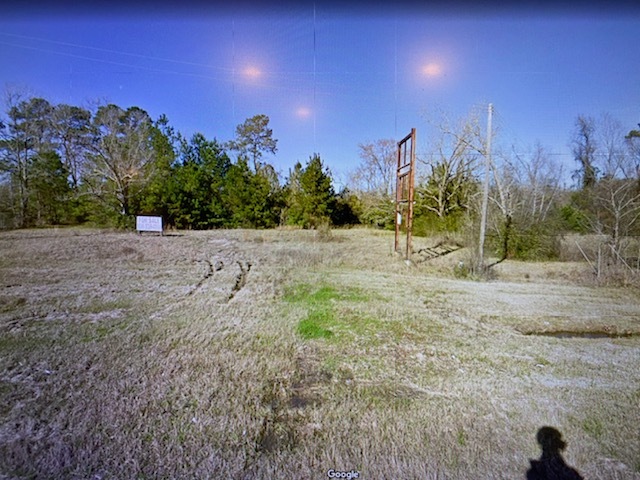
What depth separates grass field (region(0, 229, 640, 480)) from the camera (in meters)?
1.52

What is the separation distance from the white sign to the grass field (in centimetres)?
869

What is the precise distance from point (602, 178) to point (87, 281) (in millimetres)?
14614

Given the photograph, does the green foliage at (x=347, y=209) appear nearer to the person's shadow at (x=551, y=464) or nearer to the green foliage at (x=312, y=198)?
the green foliage at (x=312, y=198)

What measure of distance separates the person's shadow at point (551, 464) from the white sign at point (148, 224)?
49.5ft

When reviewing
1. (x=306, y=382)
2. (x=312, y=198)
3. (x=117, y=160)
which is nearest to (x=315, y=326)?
(x=306, y=382)

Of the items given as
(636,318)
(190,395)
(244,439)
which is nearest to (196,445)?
(244,439)

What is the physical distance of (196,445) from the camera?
158 cm

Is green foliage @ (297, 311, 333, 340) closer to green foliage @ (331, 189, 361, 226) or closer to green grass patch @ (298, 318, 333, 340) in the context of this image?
green grass patch @ (298, 318, 333, 340)

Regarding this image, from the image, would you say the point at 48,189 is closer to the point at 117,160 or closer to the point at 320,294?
the point at 117,160

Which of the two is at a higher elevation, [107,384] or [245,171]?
[245,171]

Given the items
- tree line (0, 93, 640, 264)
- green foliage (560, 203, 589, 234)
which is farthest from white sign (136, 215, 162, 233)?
green foliage (560, 203, 589, 234)

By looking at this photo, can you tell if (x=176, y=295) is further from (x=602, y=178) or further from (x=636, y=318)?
(x=602, y=178)

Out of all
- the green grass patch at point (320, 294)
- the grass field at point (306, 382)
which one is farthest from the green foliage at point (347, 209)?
the grass field at point (306, 382)

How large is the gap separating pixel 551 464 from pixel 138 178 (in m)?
19.3
